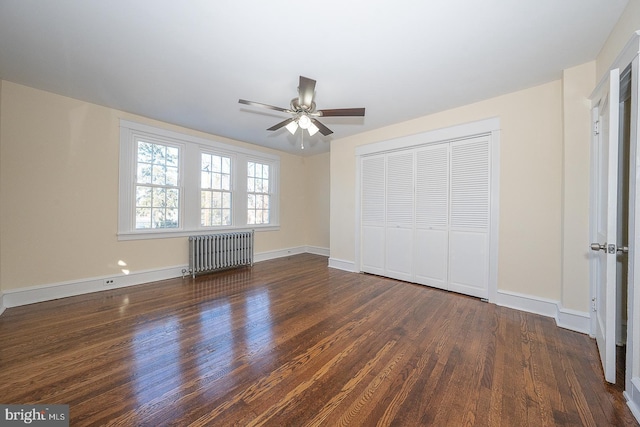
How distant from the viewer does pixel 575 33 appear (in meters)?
2.01

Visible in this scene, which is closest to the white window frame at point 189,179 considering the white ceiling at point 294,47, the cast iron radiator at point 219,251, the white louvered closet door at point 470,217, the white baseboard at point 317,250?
the cast iron radiator at point 219,251

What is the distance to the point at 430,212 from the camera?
377cm

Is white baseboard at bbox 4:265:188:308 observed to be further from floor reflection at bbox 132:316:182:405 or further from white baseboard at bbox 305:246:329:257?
white baseboard at bbox 305:246:329:257

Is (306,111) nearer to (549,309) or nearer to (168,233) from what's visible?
(168,233)

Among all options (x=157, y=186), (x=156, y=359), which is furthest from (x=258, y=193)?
(x=156, y=359)

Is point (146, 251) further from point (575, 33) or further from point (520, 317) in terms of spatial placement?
point (575, 33)

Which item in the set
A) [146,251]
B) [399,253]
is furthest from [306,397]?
[146,251]

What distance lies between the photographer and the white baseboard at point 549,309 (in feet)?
7.89

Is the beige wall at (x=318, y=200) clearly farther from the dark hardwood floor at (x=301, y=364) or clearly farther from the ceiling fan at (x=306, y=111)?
the ceiling fan at (x=306, y=111)

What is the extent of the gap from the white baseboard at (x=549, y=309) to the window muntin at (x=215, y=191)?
494cm

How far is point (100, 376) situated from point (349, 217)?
4025 mm

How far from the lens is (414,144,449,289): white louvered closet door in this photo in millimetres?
3613

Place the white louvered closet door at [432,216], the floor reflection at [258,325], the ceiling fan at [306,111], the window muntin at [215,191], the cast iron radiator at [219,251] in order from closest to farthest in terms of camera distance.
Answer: the floor reflection at [258,325]
the ceiling fan at [306,111]
the white louvered closet door at [432,216]
the cast iron radiator at [219,251]
the window muntin at [215,191]

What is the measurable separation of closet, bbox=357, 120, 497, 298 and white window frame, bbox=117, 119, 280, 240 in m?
2.42
